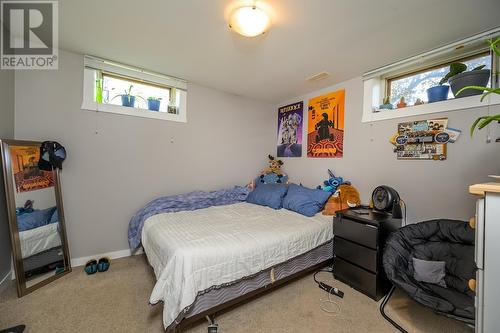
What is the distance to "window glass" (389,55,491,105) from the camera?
1.97 meters

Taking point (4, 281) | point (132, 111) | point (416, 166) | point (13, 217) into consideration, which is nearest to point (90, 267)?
point (4, 281)

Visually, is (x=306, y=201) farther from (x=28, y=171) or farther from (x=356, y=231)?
(x=28, y=171)

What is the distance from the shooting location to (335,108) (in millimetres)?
2881

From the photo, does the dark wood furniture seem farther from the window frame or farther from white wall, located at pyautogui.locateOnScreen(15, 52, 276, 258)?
white wall, located at pyautogui.locateOnScreen(15, 52, 276, 258)

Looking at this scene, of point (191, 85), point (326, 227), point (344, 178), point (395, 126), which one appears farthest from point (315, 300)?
point (191, 85)

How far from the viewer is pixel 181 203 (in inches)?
104

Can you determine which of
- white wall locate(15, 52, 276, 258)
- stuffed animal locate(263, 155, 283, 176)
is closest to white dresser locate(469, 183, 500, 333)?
stuffed animal locate(263, 155, 283, 176)

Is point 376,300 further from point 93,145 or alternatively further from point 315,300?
point 93,145

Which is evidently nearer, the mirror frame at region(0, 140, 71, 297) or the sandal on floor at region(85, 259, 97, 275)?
the mirror frame at region(0, 140, 71, 297)

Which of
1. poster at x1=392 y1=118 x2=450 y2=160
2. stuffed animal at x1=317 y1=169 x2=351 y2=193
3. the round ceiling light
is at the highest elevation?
the round ceiling light

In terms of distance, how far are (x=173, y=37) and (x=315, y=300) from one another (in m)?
2.78

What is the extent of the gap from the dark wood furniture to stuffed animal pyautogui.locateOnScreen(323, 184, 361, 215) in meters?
0.23

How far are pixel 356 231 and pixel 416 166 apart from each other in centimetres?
96

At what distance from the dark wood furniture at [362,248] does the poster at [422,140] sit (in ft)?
2.34
